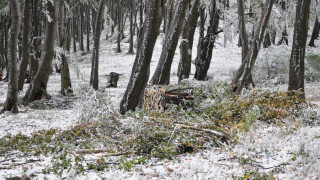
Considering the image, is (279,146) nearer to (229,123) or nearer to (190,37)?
(229,123)

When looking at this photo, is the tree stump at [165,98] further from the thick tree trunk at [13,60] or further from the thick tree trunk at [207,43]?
the thick tree trunk at [207,43]

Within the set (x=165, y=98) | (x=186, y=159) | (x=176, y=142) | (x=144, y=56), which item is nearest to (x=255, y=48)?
(x=165, y=98)

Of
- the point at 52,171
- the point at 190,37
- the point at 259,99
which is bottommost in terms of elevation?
the point at 52,171

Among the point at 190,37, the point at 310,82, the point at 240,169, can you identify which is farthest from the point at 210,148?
the point at 310,82

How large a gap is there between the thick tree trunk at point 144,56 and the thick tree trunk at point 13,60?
3.62 m

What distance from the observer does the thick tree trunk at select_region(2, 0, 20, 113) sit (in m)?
8.46

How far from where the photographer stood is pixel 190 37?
51.4ft

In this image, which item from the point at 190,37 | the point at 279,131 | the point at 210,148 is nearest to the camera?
the point at 210,148

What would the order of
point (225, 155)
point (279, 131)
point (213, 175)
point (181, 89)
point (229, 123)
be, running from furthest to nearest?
point (181, 89) → point (229, 123) → point (279, 131) → point (225, 155) → point (213, 175)

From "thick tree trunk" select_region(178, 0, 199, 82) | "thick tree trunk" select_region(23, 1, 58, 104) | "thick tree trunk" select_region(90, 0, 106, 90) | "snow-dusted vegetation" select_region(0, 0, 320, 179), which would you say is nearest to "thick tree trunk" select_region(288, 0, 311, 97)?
"snow-dusted vegetation" select_region(0, 0, 320, 179)

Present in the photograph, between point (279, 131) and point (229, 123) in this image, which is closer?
point (279, 131)

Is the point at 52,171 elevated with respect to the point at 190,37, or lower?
lower

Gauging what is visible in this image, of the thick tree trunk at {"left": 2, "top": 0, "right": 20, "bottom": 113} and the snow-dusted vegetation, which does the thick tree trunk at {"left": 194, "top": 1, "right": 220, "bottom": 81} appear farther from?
the thick tree trunk at {"left": 2, "top": 0, "right": 20, "bottom": 113}

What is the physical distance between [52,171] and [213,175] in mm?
2237
